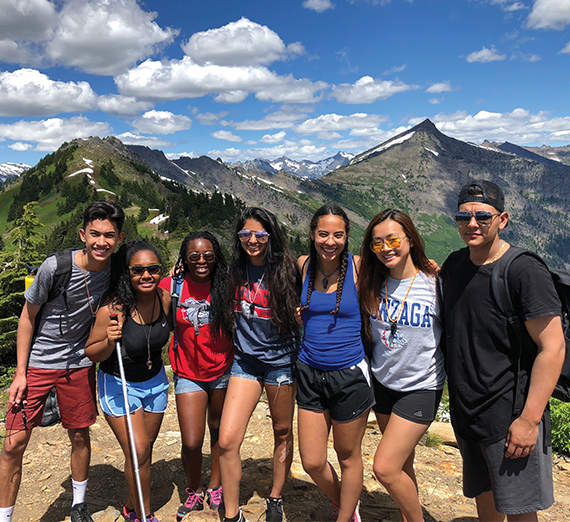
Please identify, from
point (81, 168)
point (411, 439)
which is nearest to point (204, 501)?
point (411, 439)

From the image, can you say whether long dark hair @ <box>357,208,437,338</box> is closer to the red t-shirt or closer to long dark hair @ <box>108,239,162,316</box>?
the red t-shirt

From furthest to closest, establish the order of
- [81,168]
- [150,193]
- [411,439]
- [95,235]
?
[81,168] → [150,193] → [95,235] → [411,439]

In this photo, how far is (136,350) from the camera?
16.5ft

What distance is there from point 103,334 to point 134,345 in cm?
38

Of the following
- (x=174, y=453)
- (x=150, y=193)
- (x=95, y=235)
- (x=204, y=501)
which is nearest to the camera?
(x=95, y=235)

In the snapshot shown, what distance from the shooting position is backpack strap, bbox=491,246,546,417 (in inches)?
147

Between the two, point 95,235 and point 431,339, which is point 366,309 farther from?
point 95,235

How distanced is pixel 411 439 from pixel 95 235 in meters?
4.15

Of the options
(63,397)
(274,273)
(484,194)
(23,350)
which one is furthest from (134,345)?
(484,194)

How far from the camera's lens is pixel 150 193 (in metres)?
139

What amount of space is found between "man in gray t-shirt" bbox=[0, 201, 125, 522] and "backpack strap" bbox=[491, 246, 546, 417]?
4.16m

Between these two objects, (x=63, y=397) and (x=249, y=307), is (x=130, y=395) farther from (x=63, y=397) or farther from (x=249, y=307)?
(x=249, y=307)

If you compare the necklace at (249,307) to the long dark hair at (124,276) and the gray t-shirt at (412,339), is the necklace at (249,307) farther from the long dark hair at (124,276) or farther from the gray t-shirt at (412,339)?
the gray t-shirt at (412,339)

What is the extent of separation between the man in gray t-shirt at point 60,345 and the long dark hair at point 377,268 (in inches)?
117
